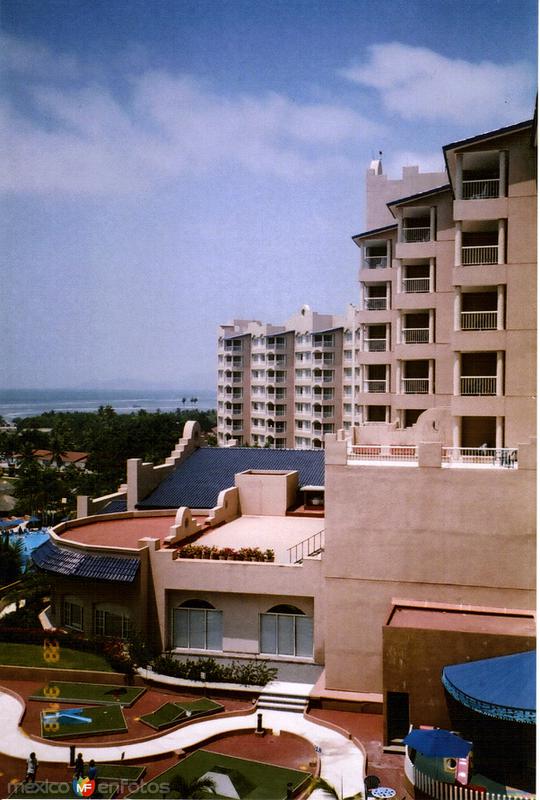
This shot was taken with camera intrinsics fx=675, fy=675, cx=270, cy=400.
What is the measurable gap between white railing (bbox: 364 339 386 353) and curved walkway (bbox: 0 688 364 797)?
539 inches

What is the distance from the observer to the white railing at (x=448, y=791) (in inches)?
432

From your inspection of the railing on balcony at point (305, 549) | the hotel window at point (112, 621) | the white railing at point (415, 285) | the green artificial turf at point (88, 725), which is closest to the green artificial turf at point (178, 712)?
the green artificial turf at point (88, 725)

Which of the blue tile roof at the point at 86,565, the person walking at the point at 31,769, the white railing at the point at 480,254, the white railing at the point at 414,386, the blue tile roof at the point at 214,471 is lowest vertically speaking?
the person walking at the point at 31,769

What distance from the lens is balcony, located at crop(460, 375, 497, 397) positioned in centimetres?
1703

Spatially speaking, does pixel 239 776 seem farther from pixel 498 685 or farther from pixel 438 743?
pixel 498 685

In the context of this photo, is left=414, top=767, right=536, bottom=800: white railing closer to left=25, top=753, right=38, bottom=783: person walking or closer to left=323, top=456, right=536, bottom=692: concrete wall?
left=323, top=456, right=536, bottom=692: concrete wall

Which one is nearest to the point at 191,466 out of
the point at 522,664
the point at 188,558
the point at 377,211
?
the point at 188,558

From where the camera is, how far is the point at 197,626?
16406 millimetres

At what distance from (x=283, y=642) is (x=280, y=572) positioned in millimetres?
1668

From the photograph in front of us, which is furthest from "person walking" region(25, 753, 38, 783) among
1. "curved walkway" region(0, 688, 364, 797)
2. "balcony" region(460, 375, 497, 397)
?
"balcony" region(460, 375, 497, 397)

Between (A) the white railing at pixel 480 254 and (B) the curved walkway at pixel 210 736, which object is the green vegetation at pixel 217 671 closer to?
(B) the curved walkway at pixel 210 736

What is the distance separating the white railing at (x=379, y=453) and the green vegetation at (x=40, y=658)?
7528 mm

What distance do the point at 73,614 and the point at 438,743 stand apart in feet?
32.1

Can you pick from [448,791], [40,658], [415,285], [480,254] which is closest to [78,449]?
[40,658]
